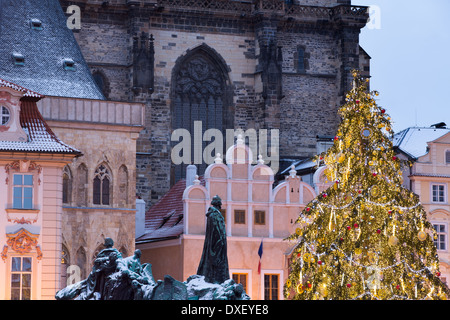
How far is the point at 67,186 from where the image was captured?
135 feet

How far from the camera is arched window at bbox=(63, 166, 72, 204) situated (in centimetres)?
4091

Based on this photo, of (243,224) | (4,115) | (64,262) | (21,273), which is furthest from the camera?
(243,224)

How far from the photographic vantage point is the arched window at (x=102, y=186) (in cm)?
4156

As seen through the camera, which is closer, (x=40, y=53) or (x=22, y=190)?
(x=22, y=190)

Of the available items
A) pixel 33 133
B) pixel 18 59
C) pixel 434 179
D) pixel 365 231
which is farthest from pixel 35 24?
pixel 365 231

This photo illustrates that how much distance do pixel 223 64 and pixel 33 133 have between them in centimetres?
1909

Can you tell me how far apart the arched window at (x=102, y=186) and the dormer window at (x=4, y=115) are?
16.3 ft

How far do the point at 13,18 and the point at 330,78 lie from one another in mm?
18421

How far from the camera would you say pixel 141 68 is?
169ft

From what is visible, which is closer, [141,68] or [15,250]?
[15,250]

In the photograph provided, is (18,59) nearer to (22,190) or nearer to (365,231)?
(22,190)

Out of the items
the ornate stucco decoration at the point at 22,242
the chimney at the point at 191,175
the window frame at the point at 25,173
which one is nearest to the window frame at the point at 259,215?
the chimney at the point at 191,175

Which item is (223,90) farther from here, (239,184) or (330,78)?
(239,184)
